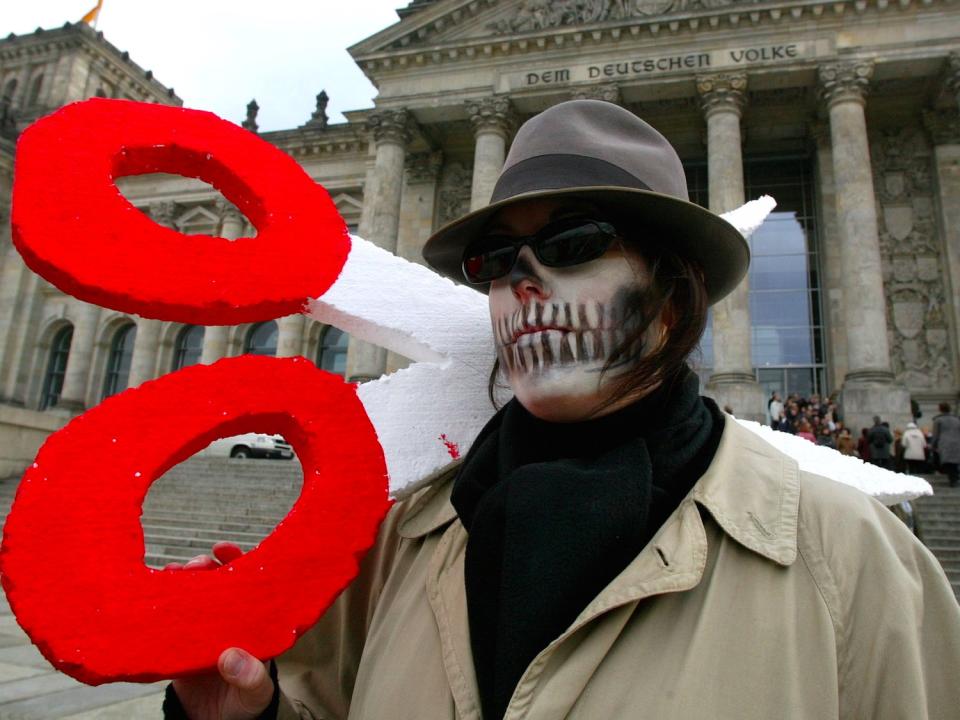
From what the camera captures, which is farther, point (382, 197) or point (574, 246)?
point (382, 197)

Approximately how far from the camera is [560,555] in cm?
117

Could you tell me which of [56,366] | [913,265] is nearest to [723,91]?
[913,265]

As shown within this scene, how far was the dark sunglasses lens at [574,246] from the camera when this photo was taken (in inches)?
53.4

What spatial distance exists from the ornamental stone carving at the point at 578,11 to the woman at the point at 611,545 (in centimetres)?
2080

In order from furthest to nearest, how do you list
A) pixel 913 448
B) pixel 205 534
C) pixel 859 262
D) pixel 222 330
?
pixel 222 330, pixel 859 262, pixel 913 448, pixel 205 534

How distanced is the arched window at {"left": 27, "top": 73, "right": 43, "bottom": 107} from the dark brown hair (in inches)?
1882

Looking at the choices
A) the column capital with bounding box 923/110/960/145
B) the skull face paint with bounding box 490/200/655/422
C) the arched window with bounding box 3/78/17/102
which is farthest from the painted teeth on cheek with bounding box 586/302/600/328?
the arched window with bounding box 3/78/17/102

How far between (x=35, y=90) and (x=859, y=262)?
44876 millimetres

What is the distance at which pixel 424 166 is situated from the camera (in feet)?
78.1

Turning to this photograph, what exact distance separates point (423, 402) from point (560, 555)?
0.62 m

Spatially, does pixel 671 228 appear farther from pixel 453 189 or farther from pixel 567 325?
pixel 453 189

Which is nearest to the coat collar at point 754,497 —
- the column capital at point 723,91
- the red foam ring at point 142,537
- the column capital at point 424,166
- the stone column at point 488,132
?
the red foam ring at point 142,537

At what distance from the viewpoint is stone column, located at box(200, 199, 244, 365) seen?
24.3m

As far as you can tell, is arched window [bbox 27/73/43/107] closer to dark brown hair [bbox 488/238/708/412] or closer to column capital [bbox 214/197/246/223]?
column capital [bbox 214/197/246/223]
